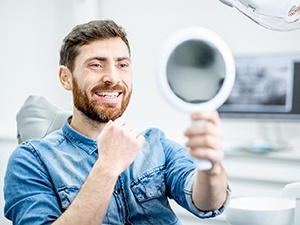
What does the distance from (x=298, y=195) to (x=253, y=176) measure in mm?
1576

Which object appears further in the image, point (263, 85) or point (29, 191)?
point (263, 85)

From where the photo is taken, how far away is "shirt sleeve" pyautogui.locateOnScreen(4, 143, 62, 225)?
120cm

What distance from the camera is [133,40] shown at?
3.21 m

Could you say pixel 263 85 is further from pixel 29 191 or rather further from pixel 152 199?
pixel 29 191

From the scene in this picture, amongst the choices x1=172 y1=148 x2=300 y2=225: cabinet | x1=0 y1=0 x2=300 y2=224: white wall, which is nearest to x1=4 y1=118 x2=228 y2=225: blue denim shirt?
x1=172 y1=148 x2=300 y2=225: cabinet

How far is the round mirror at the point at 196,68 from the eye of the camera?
2.47 ft

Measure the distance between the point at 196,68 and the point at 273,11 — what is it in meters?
0.24

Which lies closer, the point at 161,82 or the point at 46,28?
the point at 161,82

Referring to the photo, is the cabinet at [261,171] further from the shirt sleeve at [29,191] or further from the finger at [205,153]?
the finger at [205,153]

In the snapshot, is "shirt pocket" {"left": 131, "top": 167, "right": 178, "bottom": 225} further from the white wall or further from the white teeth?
the white wall

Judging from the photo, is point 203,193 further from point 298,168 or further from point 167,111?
point 167,111

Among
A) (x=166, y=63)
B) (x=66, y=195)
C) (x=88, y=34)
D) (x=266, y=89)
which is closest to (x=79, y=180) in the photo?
(x=66, y=195)

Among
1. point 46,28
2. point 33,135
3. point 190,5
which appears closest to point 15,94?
point 46,28

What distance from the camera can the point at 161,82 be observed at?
2.47 ft
